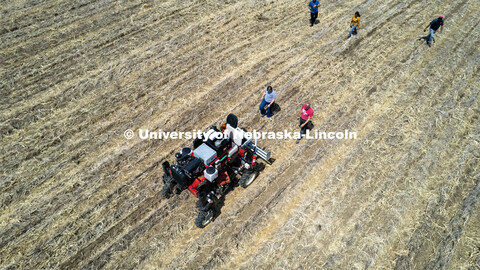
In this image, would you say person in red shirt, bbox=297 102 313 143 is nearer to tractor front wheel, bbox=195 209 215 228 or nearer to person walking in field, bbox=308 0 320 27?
tractor front wheel, bbox=195 209 215 228

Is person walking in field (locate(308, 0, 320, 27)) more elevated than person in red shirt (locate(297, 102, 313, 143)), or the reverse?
person walking in field (locate(308, 0, 320, 27))

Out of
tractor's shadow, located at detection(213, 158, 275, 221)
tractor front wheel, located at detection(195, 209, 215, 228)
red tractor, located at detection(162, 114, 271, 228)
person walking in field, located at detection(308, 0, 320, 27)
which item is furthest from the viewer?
person walking in field, located at detection(308, 0, 320, 27)

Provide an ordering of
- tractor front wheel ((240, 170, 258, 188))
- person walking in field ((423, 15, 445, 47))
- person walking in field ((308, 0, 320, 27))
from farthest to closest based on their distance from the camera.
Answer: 1. person walking in field ((308, 0, 320, 27))
2. person walking in field ((423, 15, 445, 47))
3. tractor front wheel ((240, 170, 258, 188))

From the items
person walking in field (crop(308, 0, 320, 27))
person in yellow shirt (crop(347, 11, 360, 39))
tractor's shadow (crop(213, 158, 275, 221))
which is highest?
person walking in field (crop(308, 0, 320, 27))

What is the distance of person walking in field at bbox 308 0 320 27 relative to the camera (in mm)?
13609

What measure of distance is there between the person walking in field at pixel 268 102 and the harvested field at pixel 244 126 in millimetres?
337

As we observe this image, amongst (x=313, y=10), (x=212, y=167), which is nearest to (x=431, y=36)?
(x=313, y=10)

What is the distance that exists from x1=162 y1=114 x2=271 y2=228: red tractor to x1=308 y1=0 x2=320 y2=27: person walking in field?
866 cm

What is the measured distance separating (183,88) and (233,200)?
4.99 m

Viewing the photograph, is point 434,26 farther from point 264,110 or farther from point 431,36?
point 264,110

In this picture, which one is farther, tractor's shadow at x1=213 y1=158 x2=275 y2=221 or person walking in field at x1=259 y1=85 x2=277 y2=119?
person walking in field at x1=259 y1=85 x2=277 y2=119

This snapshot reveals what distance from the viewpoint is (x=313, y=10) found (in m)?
13.7

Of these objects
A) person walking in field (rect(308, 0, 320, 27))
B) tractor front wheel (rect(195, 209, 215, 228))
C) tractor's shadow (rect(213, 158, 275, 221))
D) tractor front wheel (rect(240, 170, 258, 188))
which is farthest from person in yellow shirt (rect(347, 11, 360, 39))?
tractor front wheel (rect(195, 209, 215, 228))

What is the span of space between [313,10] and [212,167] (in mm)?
10042
